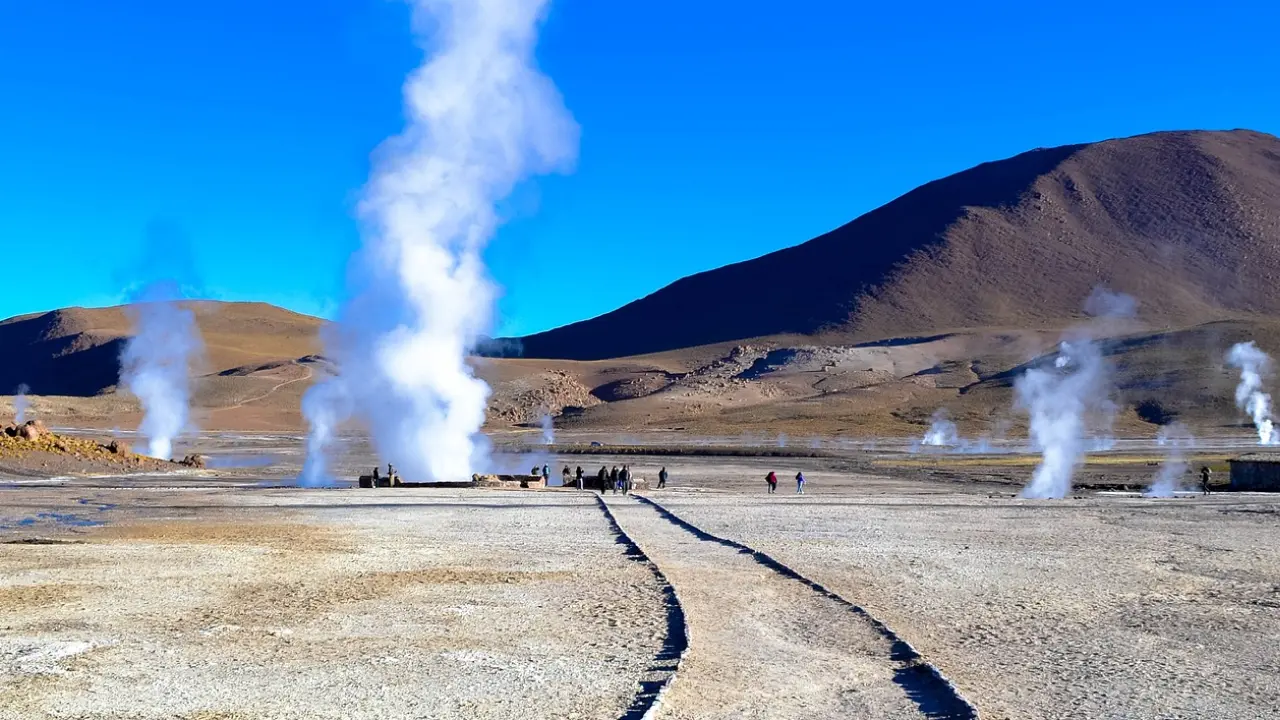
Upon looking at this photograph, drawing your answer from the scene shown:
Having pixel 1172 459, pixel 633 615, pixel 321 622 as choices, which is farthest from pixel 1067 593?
pixel 1172 459

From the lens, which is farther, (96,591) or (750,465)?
(750,465)

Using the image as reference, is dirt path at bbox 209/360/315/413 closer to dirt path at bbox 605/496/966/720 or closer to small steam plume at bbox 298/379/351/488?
small steam plume at bbox 298/379/351/488

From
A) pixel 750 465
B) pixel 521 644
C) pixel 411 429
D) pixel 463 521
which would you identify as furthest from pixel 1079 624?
pixel 750 465

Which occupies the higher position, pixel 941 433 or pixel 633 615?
pixel 941 433

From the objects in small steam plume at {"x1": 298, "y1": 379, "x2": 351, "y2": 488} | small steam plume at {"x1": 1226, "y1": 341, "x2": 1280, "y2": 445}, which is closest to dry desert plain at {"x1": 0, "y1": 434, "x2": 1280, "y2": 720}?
small steam plume at {"x1": 298, "y1": 379, "x2": 351, "y2": 488}

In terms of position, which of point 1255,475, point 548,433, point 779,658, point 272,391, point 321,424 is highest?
point 272,391

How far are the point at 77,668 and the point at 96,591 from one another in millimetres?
4784

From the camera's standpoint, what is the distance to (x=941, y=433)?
3878 inches

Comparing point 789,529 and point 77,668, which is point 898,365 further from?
point 77,668

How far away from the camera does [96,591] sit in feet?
52.6

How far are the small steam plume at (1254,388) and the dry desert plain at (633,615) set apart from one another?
69.4 meters

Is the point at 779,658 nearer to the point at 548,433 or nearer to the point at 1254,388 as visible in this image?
the point at 548,433

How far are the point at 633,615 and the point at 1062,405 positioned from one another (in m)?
67.5

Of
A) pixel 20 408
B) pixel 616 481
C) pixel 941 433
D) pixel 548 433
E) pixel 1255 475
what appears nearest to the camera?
pixel 616 481
